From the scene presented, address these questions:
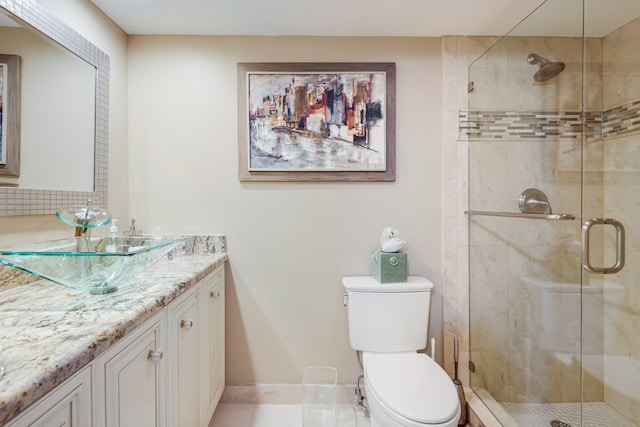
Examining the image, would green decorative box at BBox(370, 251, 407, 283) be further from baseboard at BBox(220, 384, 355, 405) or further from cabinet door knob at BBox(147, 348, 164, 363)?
cabinet door knob at BBox(147, 348, 164, 363)

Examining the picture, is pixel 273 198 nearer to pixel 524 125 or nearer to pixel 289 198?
pixel 289 198

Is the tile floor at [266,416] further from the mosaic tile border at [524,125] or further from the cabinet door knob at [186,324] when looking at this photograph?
the mosaic tile border at [524,125]

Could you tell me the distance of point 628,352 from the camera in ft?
5.19

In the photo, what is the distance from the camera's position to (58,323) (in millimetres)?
787

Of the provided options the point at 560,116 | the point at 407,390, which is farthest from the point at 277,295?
the point at 560,116

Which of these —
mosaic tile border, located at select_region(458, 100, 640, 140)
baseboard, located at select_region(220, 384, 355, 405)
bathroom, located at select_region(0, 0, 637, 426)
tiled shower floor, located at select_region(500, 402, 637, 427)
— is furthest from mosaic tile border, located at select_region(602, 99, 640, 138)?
baseboard, located at select_region(220, 384, 355, 405)

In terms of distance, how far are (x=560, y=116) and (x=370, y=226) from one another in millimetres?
1119

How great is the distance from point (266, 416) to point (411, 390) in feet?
3.07

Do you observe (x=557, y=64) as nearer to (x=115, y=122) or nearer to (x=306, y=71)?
(x=306, y=71)

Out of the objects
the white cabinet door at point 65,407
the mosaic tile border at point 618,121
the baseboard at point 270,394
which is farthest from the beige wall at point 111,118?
the mosaic tile border at point 618,121

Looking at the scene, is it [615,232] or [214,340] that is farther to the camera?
[214,340]

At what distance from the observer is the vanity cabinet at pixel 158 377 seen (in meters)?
0.66

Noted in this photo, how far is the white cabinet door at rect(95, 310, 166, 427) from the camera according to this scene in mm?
765

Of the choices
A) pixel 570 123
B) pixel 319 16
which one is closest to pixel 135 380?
pixel 319 16
